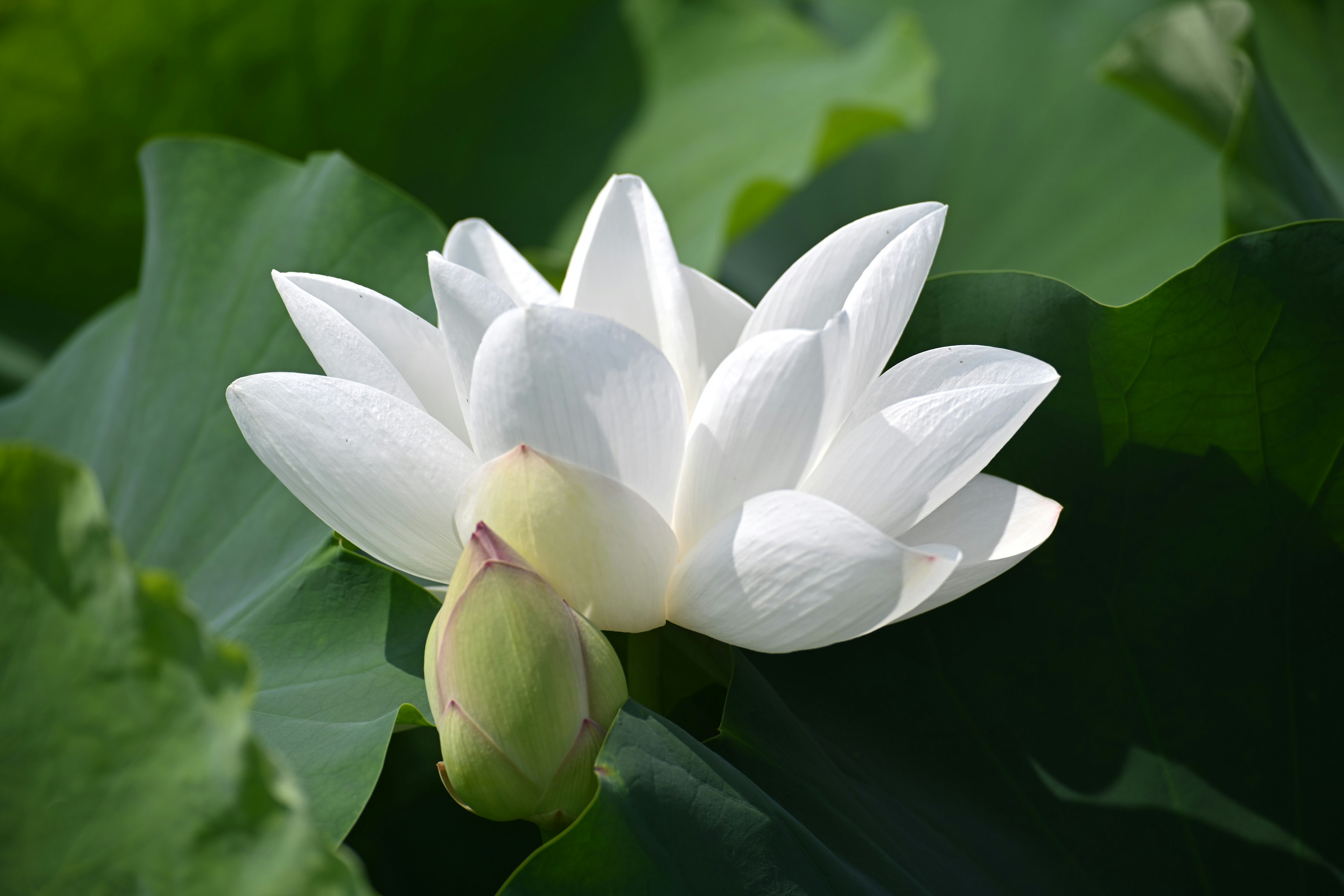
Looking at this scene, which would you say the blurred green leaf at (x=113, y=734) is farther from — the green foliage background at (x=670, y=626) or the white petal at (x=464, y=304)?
the white petal at (x=464, y=304)

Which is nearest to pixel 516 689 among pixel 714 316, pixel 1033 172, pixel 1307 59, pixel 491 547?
pixel 491 547

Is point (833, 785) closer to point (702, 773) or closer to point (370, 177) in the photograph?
point (702, 773)

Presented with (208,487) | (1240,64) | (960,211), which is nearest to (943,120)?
(960,211)

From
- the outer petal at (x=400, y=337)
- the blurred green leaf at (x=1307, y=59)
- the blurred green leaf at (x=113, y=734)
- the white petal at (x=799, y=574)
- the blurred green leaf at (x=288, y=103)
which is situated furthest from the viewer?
the blurred green leaf at (x=1307, y=59)

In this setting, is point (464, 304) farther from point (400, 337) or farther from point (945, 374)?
point (945, 374)

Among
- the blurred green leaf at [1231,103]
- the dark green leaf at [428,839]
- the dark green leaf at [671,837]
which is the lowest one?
the dark green leaf at [428,839]

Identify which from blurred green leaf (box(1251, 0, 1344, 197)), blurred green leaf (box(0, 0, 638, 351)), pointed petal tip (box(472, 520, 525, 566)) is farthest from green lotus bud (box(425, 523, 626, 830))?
blurred green leaf (box(1251, 0, 1344, 197))

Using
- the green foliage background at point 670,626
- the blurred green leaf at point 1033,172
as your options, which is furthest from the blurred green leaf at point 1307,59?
the blurred green leaf at point 1033,172
